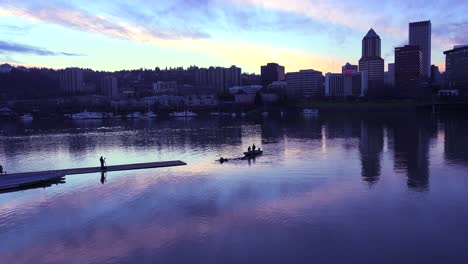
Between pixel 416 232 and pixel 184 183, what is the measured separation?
14790 millimetres

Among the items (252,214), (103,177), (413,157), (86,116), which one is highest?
(86,116)

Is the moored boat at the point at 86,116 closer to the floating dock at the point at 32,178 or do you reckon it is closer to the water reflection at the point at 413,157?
the water reflection at the point at 413,157

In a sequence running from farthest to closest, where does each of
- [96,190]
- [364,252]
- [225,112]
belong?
[225,112] → [96,190] → [364,252]

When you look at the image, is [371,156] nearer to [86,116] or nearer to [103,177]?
[103,177]

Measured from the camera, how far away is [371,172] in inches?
1187

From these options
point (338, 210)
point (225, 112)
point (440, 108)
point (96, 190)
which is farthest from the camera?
point (225, 112)

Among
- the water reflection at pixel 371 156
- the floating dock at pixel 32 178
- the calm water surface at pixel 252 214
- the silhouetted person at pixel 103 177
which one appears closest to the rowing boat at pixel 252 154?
the calm water surface at pixel 252 214

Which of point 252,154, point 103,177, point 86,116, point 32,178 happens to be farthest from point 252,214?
point 86,116

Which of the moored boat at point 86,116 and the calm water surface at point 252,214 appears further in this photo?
the moored boat at point 86,116

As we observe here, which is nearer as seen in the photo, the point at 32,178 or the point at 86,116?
the point at 32,178

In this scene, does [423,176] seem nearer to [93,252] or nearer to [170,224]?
[170,224]

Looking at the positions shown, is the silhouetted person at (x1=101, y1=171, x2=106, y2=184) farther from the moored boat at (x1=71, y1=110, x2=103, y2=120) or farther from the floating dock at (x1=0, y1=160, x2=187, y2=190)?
the moored boat at (x1=71, y1=110, x2=103, y2=120)

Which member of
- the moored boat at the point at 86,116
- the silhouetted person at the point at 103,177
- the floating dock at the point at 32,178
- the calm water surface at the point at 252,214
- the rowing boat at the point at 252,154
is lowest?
the calm water surface at the point at 252,214

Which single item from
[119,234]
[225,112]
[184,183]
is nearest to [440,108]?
[225,112]
